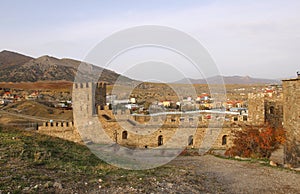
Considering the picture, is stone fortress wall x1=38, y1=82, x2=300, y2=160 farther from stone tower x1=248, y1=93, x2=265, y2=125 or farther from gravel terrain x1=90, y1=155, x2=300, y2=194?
gravel terrain x1=90, y1=155, x2=300, y2=194

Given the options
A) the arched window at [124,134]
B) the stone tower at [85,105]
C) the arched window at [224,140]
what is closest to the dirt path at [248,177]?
the arched window at [224,140]

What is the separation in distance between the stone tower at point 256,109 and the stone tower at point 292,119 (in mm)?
7566

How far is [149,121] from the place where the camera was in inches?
838

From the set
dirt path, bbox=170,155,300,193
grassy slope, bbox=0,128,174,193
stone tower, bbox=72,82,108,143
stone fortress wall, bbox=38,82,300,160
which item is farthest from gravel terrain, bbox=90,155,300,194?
stone tower, bbox=72,82,108,143

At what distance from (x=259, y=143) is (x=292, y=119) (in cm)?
462

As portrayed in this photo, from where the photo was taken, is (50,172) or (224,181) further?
(224,181)

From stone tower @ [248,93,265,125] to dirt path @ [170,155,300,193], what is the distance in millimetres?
8712

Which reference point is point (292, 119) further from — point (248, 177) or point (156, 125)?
point (156, 125)

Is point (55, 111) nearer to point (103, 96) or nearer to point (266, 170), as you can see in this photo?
point (103, 96)

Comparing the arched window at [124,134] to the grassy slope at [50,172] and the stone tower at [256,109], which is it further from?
the grassy slope at [50,172]

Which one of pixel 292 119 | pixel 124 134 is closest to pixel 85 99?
pixel 124 134

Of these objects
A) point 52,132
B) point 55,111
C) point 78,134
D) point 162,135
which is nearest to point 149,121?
point 162,135

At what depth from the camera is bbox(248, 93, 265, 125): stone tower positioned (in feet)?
62.0

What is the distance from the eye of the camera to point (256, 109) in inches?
755
